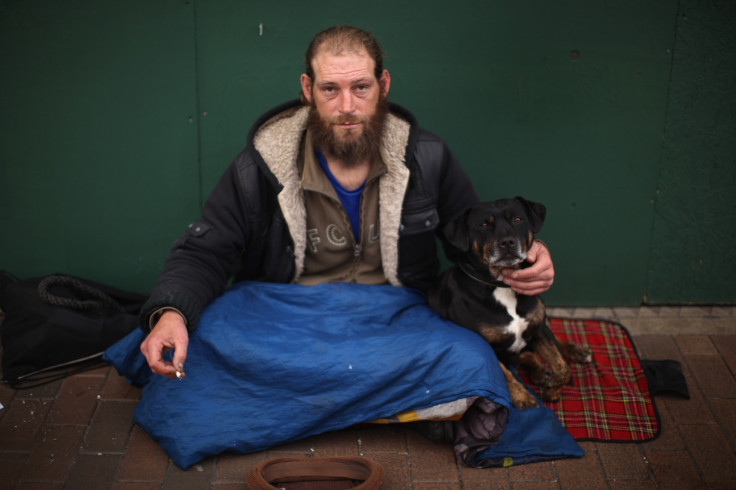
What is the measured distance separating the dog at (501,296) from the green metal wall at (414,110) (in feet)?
3.09

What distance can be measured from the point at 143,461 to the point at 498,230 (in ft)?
6.23

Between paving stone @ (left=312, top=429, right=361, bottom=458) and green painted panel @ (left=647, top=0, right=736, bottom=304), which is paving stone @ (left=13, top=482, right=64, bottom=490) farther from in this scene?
green painted panel @ (left=647, top=0, right=736, bottom=304)

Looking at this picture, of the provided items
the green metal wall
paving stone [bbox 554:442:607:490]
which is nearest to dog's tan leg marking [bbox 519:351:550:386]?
paving stone [bbox 554:442:607:490]

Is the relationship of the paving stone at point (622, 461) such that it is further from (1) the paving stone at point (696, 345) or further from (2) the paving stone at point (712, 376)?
(1) the paving stone at point (696, 345)

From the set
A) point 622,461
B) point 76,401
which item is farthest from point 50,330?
point 622,461

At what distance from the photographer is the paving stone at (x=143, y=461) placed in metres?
3.08

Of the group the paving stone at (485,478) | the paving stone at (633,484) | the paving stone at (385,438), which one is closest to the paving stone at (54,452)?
the paving stone at (385,438)

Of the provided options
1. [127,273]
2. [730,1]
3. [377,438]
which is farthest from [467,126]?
[127,273]

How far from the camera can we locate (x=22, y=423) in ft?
11.1

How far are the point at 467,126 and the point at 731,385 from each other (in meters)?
1.99

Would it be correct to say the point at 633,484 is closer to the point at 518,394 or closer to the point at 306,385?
the point at 518,394

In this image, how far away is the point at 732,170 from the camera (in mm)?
4082

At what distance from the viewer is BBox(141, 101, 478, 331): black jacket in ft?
10.8

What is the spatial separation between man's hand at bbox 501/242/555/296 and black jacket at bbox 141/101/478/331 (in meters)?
0.51
